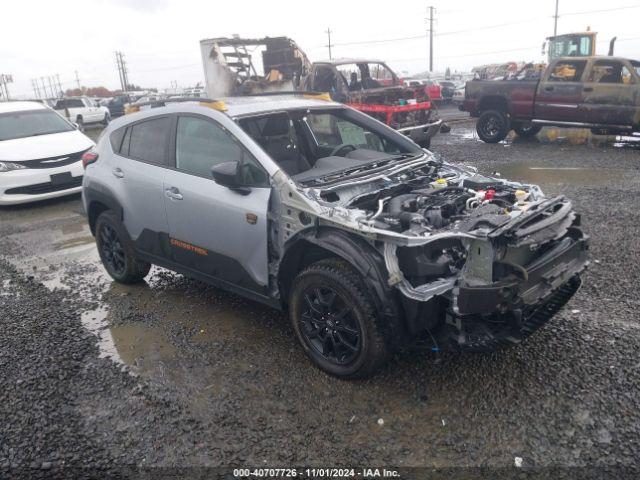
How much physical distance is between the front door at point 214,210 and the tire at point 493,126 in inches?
421

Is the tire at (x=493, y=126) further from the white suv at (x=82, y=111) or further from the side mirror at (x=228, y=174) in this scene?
the white suv at (x=82, y=111)

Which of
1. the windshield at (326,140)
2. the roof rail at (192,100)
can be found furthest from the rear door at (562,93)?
the roof rail at (192,100)

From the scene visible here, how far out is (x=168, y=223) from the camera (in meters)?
4.35

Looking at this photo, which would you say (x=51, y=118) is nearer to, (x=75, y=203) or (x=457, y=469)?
(x=75, y=203)

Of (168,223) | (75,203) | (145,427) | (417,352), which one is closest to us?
(145,427)

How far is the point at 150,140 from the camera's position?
457cm

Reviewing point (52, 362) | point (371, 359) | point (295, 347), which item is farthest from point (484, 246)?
point (52, 362)

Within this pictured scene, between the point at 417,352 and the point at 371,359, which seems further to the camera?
the point at 417,352

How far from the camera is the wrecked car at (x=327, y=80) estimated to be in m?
11.9

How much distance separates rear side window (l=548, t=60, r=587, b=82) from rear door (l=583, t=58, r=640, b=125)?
250 millimetres

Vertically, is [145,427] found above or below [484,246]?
below

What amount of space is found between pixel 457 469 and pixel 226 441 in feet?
4.18

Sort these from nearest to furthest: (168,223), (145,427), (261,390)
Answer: (145,427) < (261,390) < (168,223)

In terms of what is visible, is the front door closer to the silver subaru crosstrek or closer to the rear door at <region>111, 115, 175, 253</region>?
the silver subaru crosstrek
